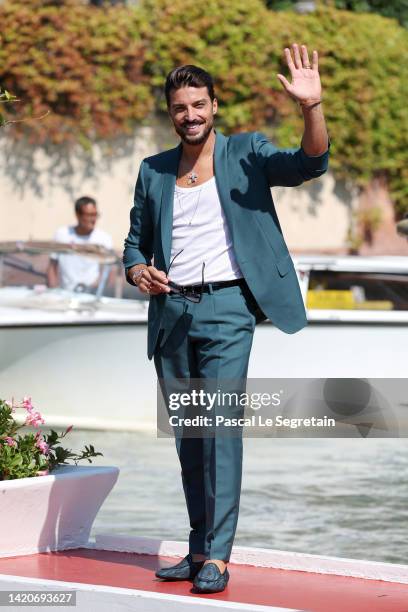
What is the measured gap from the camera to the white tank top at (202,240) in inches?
215

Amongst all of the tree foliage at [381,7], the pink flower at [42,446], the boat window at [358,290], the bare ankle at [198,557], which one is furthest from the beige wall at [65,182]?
the bare ankle at [198,557]

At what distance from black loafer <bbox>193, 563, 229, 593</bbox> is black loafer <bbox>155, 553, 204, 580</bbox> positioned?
18cm

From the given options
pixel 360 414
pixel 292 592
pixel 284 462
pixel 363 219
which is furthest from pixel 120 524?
pixel 363 219

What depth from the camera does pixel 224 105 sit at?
20.7 m

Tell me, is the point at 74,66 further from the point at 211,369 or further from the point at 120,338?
the point at 211,369

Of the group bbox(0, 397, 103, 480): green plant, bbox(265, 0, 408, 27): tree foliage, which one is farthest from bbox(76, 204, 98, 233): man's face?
bbox(265, 0, 408, 27): tree foliage

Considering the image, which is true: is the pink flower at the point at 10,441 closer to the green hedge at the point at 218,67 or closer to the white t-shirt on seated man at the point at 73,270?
the white t-shirt on seated man at the point at 73,270

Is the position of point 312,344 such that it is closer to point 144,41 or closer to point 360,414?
point 360,414

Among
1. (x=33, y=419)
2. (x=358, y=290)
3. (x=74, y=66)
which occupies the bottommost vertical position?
(x=33, y=419)

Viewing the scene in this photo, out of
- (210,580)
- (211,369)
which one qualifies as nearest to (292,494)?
(211,369)

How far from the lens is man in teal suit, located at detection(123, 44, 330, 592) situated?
5.37m

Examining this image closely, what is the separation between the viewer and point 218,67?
20484 millimetres

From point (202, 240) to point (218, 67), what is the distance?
15.3 meters

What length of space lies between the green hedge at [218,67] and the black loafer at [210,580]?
46.8 ft
